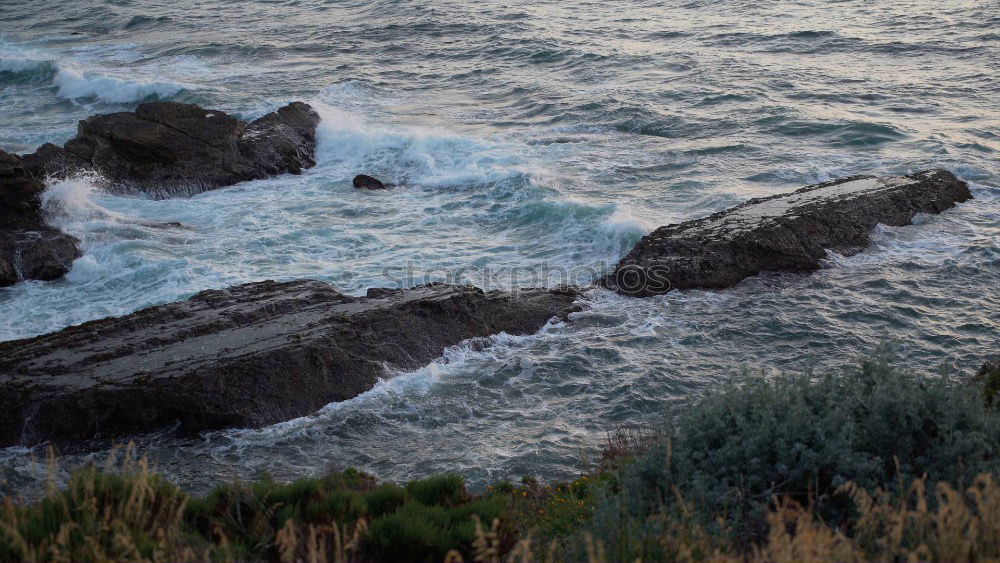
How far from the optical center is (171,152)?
58.7ft

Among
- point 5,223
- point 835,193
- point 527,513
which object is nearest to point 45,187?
point 5,223

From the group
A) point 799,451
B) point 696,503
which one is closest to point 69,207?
point 696,503

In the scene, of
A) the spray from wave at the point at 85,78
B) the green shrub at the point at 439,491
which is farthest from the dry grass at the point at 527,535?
the spray from wave at the point at 85,78

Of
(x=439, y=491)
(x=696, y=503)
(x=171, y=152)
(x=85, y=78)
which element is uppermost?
(x=85, y=78)

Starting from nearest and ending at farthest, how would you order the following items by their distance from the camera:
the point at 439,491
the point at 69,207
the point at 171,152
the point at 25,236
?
1. the point at 439,491
2. the point at 25,236
3. the point at 69,207
4. the point at 171,152

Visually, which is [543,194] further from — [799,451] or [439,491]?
[799,451]

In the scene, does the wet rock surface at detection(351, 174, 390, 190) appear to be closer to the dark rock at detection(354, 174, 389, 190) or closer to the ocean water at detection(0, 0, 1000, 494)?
the dark rock at detection(354, 174, 389, 190)

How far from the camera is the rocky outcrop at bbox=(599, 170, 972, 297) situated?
12070mm

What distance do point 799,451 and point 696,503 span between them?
0.76 meters

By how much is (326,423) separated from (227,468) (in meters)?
1.19

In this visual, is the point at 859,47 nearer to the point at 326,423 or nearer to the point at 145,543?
the point at 326,423

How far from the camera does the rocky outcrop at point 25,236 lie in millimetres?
13500

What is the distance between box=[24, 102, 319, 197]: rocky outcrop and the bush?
47.7ft

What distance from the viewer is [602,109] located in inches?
860
